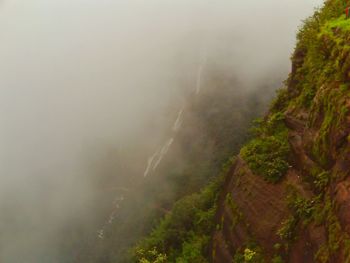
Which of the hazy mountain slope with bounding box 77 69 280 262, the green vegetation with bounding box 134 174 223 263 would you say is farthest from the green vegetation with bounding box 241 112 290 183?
the hazy mountain slope with bounding box 77 69 280 262

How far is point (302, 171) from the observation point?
18062 millimetres

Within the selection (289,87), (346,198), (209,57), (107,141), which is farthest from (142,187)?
(346,198)

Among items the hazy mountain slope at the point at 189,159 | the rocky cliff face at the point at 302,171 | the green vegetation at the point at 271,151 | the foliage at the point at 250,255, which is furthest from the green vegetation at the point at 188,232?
the hazy mountain slope at the point at 189,159

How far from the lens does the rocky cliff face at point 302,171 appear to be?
15.6 metres

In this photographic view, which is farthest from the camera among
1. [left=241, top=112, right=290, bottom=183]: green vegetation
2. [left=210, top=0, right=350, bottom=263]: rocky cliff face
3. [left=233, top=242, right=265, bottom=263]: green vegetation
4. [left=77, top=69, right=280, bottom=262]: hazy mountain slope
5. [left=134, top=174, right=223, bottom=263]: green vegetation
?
[left=77, top=69, right=280, bottom=262]: hazy mountain slope

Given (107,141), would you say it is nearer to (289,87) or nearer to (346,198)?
(289,87)

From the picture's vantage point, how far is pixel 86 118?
142 m

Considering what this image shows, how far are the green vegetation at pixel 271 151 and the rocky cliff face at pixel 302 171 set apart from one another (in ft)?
0.11

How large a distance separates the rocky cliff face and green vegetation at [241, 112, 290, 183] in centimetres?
3

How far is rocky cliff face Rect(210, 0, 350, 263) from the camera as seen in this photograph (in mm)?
15562

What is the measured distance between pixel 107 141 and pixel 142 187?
36183mm

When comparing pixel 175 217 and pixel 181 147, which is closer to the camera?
pixel 175 217

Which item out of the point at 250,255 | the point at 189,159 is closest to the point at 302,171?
the point at 250,255

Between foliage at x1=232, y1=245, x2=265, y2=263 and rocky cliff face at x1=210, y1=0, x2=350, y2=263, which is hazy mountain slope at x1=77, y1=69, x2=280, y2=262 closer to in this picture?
rocky cliff face at x1=210, y1=0, x2=350, y2=263
